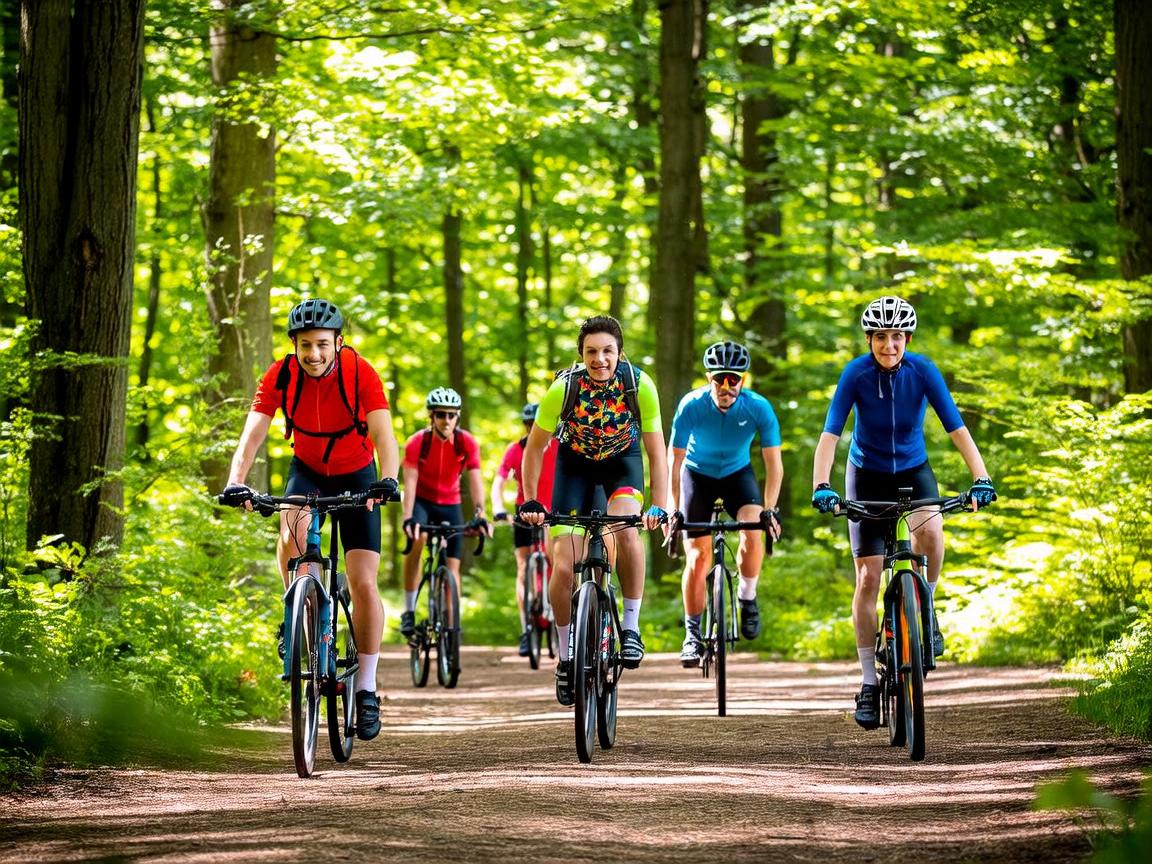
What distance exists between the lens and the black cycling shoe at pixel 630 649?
8.84m

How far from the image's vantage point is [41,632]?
8422 mm

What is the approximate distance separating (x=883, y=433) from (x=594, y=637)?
2246mm

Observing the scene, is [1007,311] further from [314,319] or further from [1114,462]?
[314,319]

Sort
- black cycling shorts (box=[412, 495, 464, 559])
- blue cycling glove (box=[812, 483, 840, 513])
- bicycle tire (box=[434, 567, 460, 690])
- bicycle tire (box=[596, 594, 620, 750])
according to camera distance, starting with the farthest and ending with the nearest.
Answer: black cycling shorts (box=[412, 495, 464, 559])
bicycle tire (box=[434, 567, 460, 690])
bicycle tire (box=[596, 594, 620, 750])
blue cycling glove (box=[812, 483, 840, 513])

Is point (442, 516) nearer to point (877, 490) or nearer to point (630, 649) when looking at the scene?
point (630, 649)

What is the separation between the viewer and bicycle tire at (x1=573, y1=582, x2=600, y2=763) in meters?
7.96

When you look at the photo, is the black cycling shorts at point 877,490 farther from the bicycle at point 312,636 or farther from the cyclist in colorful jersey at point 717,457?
the bicycle at point 312,636

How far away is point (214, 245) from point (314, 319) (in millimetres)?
8000

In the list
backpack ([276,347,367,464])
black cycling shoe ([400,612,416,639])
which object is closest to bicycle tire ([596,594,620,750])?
backpack ([276,347,367,464])

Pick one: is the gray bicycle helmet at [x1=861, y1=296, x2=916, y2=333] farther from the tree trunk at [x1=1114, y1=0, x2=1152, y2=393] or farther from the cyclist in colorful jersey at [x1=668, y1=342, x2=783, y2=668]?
the tree trunk at [x1=1114, y1=0, x2=1152, y2=393]

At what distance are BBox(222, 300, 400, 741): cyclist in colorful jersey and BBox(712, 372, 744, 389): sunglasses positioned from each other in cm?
418

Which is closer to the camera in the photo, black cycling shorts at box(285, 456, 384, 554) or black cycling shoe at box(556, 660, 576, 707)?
black cycling shorts at box(285, 456, 384, 554)

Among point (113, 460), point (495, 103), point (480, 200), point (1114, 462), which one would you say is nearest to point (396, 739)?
point (113, 460)

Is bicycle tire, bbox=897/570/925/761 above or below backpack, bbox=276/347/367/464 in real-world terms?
below
